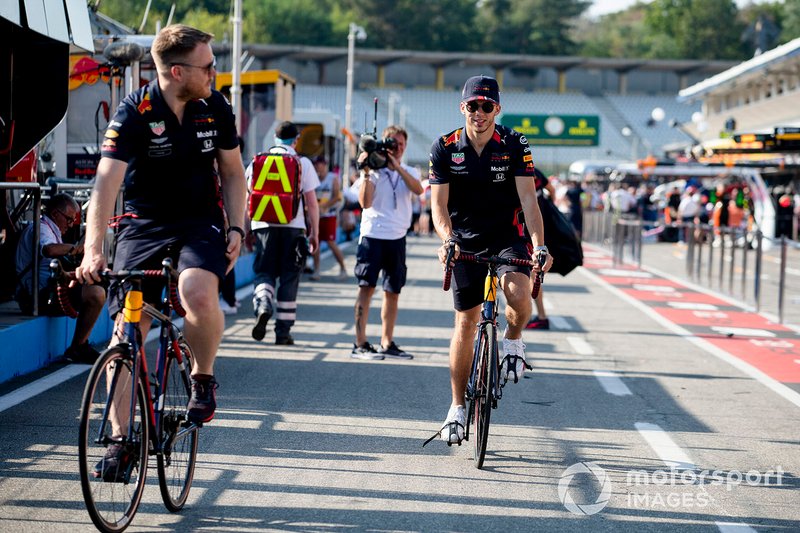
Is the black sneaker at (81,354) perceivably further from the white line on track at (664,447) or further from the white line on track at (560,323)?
the white line on track at (560,323)

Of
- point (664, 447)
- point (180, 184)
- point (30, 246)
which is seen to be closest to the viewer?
point (180, 184)

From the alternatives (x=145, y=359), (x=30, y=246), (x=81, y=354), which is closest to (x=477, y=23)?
(x=30, y=246)

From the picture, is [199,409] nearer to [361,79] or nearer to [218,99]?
[218,99]

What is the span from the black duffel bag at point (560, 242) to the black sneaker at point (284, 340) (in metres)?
2.42

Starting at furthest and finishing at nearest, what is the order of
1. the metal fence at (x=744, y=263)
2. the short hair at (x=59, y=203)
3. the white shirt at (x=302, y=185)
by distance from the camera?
Result: the metal fence at (x=744, y=263) → the white shirt at (x=302, y=185) → the short hair at (x=59, y=203)

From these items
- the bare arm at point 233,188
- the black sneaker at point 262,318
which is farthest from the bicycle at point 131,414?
the black sneaker at point 262,318

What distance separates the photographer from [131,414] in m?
4.68

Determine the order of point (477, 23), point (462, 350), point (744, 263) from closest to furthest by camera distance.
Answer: point (462, 350) < point (744, 263) < point (477, 23)

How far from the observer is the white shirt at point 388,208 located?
33.3ft

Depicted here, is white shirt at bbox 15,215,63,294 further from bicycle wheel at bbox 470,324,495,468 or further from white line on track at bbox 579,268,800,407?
white line on track at bbox 579,268,800,407

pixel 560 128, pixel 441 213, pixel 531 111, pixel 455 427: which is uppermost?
pixel 531 111

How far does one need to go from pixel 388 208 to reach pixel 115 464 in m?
5.80

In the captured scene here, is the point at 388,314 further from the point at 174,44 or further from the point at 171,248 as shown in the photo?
the point at 174,44

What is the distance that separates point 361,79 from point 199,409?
8777 cm
